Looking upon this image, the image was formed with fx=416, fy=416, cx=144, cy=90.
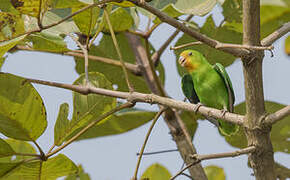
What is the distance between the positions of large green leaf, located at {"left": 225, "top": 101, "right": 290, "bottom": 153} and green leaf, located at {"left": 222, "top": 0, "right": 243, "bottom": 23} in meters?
0.43

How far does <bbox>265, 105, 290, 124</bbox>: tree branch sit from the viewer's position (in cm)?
107

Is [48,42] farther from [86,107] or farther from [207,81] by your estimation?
[207,81]

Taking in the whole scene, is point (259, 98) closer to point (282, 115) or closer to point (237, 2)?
point (282, 115)

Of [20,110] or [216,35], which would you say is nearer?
[20,110]

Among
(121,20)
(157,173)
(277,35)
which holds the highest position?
(277,35)

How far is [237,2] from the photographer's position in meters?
2.00

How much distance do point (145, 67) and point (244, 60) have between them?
96cm

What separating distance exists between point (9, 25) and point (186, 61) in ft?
3.52

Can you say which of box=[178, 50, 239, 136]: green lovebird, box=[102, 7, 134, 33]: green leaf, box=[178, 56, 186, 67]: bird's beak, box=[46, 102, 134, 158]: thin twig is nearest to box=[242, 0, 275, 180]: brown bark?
box=[46, 102, 134, 158]: thin twig

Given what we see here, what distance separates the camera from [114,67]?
7.43 feet

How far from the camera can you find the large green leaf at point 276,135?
6.50 feet

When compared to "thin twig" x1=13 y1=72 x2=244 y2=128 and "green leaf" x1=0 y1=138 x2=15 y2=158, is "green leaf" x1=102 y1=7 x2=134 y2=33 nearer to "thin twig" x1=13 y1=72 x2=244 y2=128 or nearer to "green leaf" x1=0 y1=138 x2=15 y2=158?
"thin twig" x1=13 y1=72 x2=244 y2=128

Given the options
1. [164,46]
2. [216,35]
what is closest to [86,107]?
[164,46]

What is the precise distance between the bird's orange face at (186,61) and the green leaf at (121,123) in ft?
1.34
